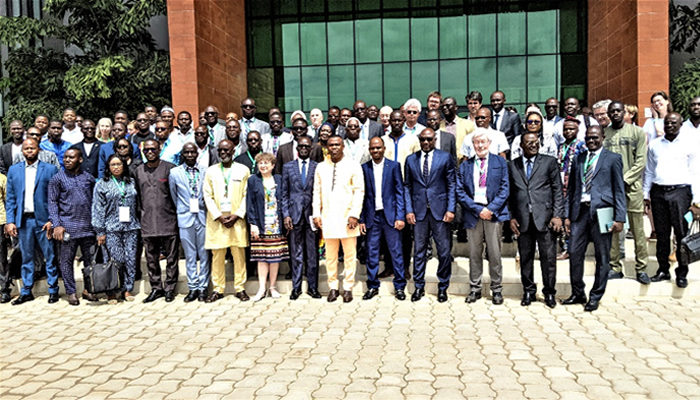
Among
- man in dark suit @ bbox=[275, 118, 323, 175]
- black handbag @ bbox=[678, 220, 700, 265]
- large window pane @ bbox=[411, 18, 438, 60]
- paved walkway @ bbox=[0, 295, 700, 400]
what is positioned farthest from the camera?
large window pane @ bbox=[411, 18, 438, 60]

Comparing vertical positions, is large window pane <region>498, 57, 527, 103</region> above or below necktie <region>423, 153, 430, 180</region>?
above

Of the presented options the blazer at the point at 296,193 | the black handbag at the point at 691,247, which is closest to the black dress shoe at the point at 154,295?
the blazer at the point at 296,193

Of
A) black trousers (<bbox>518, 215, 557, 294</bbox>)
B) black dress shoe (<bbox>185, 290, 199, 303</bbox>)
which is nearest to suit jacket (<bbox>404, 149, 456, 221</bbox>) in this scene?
black trousers (<bbox>518, 215, 557, 294</bbox>)

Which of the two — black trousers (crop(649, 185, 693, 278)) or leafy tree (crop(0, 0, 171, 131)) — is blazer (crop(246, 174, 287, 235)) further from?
leafy tree (crop(0, 0, 171, 131))

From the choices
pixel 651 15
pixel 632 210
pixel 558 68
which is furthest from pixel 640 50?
pixel 632 210

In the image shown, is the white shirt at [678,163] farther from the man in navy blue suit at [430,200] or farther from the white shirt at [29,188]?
the white shirt at [29,188]

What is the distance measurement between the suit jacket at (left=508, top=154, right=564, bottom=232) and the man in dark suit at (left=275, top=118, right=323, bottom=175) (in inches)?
104

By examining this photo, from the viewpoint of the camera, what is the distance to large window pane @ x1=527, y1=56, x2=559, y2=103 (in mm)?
16562

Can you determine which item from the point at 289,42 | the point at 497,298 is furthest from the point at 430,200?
the point at 289,42

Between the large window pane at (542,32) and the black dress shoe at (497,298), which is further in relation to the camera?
the large window pane at (542,32)

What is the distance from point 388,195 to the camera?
7027 mm

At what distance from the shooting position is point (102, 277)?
718 cm

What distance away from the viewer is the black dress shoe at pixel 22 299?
7551 mm

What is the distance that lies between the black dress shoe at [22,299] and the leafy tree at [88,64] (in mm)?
7220
